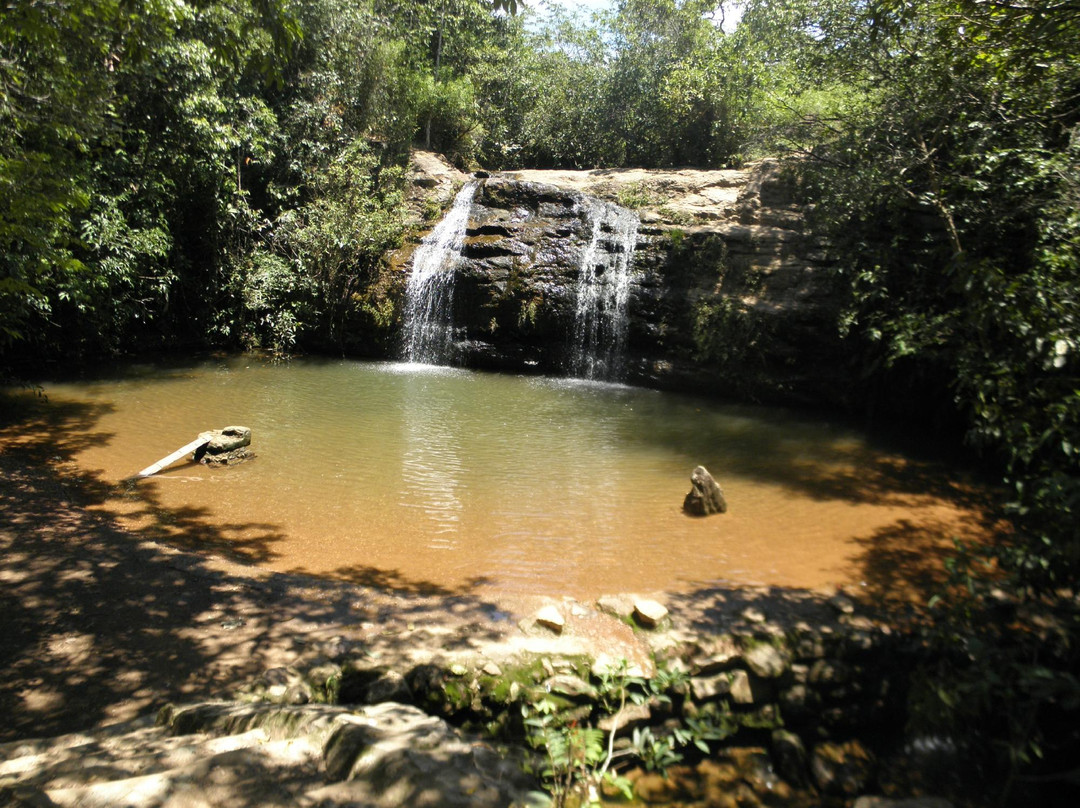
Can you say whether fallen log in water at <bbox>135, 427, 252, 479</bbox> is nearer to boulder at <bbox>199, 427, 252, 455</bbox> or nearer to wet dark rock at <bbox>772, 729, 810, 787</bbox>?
boulder at <bbox>199, 427, 252, 455</bbox>

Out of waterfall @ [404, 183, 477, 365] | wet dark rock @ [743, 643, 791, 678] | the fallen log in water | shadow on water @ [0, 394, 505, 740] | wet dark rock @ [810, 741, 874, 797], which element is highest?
waterfall @ [404, 183, 477, 365]

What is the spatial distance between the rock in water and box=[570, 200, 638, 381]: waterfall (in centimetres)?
633

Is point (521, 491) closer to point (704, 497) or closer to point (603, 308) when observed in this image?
point (704, 497)

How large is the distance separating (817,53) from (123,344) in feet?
44.1

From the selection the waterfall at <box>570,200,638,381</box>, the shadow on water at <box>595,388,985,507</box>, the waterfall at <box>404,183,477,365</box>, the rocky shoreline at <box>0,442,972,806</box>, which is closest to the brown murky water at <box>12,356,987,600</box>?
the shadow on water at <box>595,388,985,507</box>

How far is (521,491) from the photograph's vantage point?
7.17 metres

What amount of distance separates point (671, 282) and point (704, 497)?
22.7 feet

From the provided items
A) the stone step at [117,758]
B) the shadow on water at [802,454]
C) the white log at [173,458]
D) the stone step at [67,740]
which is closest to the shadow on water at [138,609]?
the stone step at [67,740]

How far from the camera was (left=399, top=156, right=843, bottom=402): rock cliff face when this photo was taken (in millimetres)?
11203

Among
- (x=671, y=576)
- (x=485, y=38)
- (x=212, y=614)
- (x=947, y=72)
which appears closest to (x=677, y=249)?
(x=947, y=72)

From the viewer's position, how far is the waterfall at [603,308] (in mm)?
12938

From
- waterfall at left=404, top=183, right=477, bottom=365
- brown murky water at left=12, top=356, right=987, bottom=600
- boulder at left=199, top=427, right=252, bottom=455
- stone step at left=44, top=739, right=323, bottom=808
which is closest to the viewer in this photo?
stone step at left=44, top=739, right=323, bottom=808

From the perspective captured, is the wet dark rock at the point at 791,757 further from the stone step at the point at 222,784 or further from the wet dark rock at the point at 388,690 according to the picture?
the stone step at the point at 222,784

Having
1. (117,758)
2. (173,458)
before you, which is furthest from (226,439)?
(117,758)
